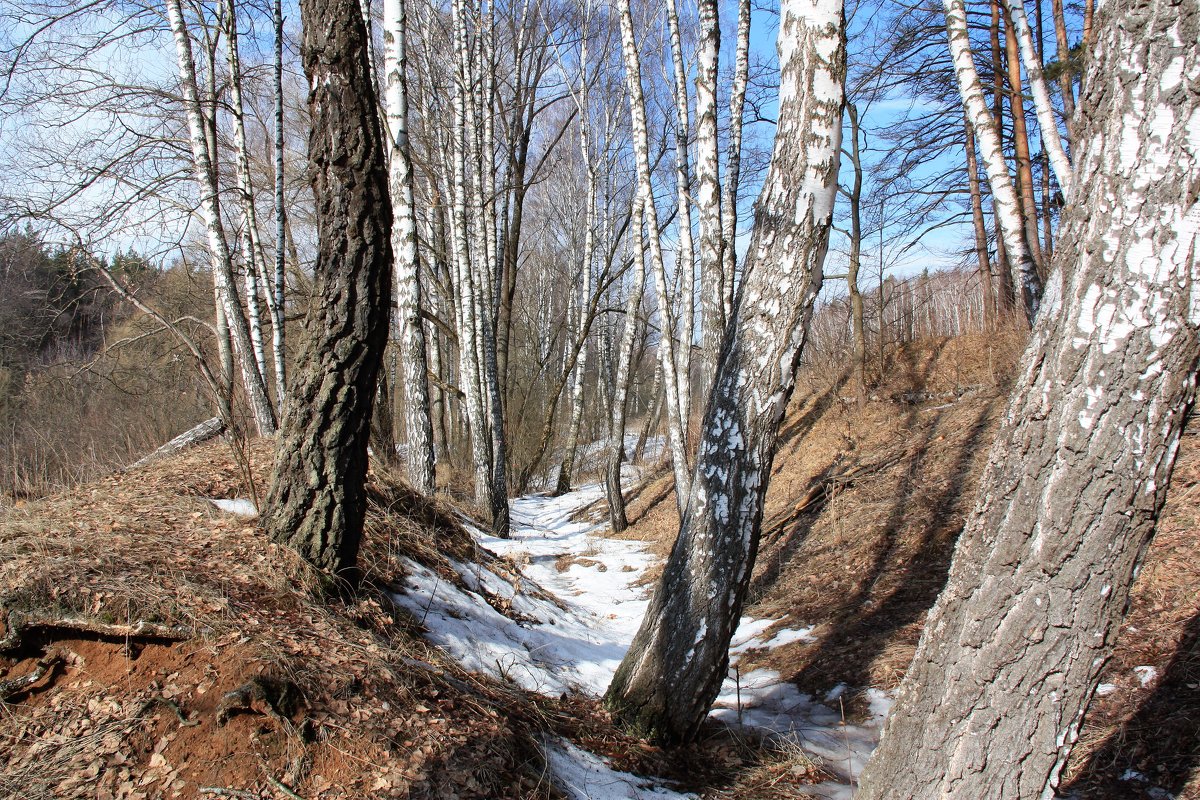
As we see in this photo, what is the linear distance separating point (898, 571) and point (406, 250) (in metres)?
5.44

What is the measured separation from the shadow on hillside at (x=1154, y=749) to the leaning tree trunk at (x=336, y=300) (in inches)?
130

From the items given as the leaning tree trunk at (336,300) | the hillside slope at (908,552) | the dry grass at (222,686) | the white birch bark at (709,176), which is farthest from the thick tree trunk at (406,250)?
the dry grass at (222,686)

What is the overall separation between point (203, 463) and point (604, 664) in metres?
3.04

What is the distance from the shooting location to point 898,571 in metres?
5.32

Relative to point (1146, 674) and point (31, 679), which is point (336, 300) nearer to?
point (31, 679)

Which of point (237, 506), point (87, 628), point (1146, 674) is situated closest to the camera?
point (87, 628)

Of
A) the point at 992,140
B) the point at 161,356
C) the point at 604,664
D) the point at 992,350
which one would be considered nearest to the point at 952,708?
the point at 604,664

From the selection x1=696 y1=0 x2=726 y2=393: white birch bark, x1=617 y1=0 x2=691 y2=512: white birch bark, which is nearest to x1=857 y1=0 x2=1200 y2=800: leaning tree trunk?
x1=696 y1=0 x2=726 y2=393: white birch bark

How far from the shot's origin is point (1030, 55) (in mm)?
6961

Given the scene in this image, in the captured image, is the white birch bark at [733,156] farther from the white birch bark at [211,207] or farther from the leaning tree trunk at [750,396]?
the white birch bark at [211,207]

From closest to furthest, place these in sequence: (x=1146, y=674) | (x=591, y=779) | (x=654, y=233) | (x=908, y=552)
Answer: (x=591, y=779) < (x=1146, y=674) < (x=908, y=552) < (x=654, y=233)

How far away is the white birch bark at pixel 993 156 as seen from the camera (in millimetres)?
6469

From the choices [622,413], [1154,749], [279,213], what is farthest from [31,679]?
[622,413]

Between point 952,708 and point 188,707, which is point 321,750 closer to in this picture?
point 188,707
